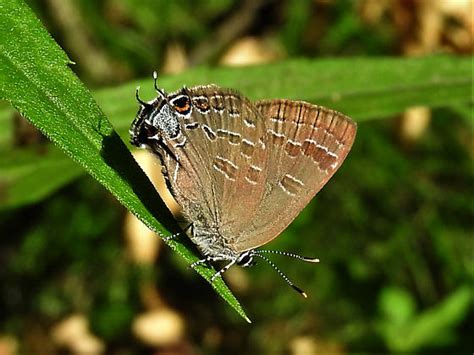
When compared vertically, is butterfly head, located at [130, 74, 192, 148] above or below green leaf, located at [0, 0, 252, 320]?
below

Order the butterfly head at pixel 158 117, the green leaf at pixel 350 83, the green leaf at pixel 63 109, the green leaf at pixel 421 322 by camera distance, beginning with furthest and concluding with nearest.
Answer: the green leaf at pixel 421 322 < the green leaf at pixel 350 83 < the butterfly head at pixel 158 117 < the green leaf at pixel 63 109

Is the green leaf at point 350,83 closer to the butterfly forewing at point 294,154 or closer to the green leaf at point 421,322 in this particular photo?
the butterfly forewing at point 294,154

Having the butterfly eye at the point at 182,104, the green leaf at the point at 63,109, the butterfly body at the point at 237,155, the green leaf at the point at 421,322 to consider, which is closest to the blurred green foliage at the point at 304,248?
the green leaf at the point at 421,322

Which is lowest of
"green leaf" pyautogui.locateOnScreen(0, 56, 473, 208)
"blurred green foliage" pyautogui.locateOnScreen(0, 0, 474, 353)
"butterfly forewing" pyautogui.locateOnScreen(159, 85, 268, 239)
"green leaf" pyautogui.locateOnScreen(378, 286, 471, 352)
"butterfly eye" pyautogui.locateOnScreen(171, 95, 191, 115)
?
"green leaf" pyautogui.locateOnScreen(378, 286, 471, 352)

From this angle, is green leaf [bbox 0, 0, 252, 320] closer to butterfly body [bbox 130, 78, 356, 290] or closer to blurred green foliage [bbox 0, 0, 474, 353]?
butterfly body [bbox 130, 78, 356, 290]

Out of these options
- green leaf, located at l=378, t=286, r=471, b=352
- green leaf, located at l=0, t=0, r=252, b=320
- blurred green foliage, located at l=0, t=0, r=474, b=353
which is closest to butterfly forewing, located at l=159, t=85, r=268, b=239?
green leaf, located at l=0, t=0, r=252, b=320

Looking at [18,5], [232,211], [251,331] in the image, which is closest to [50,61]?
[18,5]
